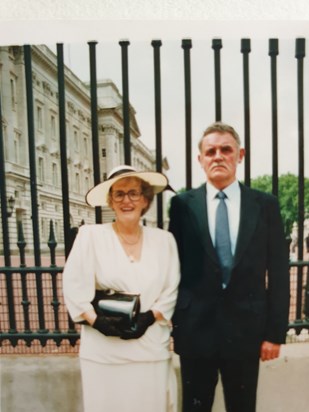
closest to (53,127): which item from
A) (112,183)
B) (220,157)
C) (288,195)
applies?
(112,183)

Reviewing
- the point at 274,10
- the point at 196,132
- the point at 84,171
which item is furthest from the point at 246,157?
the point at 84,171

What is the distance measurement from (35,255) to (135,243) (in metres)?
0.55

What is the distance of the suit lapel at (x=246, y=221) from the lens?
54.4 inches

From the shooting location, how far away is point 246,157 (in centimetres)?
165

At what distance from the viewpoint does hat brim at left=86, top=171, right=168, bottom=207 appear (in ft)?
4.67

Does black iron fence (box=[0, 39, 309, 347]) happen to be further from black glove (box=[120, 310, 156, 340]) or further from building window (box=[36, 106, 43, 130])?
black glove (box=[120, 310, 156, 340])

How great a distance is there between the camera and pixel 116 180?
1.42 m

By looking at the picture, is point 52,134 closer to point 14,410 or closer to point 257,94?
point 257,94

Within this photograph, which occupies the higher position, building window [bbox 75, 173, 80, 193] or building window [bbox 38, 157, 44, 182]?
building window [bbox 38, 157, 44, 182]

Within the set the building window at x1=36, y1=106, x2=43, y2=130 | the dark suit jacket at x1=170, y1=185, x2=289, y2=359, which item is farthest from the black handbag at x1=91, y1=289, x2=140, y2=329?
the building window at x1=36, y1=106, x2=43, y2=130

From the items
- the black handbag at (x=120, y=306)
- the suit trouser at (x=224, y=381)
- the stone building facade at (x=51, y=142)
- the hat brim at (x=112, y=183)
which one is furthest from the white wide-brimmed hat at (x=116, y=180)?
the suit trouser at (x=224, y=381)

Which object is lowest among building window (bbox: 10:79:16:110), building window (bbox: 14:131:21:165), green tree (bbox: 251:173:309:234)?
green tree (bbox: 251:173:309:234)

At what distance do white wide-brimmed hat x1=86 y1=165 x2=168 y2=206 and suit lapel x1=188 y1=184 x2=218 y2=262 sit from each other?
0.14 m

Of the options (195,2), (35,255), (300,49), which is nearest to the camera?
(195,2)
